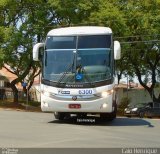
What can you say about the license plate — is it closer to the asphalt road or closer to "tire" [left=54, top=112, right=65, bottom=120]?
the asphalt road

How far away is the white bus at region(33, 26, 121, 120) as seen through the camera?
1744 centimetres

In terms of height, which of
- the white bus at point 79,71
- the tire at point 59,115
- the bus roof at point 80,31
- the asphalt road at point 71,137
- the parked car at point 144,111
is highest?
the bus roof at point 80,31

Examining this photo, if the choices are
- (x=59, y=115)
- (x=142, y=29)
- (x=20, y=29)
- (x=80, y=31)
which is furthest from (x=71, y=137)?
(x=142, y=29)

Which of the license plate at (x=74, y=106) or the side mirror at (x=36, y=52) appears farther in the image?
the side mirror at (x=36, y=52)

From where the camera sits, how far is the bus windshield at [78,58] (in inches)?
695

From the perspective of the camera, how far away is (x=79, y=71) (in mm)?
17656

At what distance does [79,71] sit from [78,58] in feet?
1.87

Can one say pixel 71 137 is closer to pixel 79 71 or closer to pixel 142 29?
pixel 79 71

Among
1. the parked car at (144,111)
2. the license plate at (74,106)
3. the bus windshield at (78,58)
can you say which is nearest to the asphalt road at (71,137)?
the license plate at (74,106)

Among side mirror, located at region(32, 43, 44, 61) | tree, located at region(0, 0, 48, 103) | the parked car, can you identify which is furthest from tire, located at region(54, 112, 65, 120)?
the parked car

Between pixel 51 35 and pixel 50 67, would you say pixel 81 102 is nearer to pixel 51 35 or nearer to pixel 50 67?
pixel 50 67

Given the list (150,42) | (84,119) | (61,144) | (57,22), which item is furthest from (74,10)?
(61,144)

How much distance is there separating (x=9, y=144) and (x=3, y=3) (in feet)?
92.3

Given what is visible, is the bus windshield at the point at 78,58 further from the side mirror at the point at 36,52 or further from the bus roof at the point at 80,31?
the side mirror at the point at 36,52
